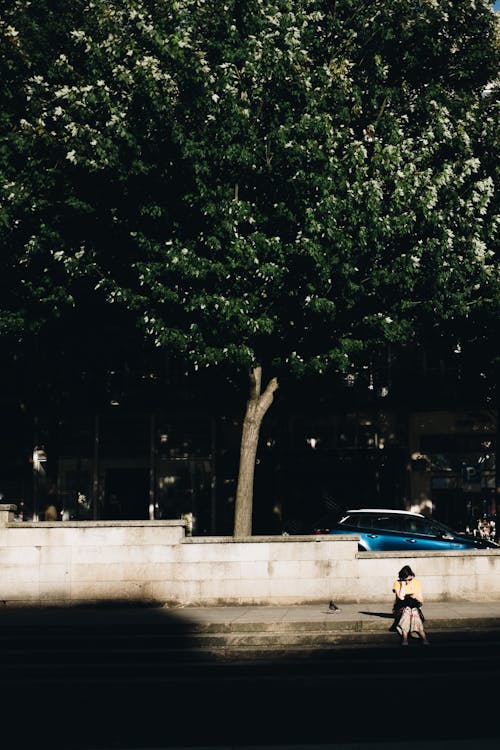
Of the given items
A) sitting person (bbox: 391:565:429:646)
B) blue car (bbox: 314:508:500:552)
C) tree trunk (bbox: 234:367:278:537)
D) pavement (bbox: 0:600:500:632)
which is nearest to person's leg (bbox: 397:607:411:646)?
sitting person (bbox: 391:565:429:646)

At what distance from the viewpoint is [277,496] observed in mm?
34500

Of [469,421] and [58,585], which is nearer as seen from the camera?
[58,585]

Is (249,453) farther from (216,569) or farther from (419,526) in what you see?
(419,526)

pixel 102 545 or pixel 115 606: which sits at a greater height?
pixel 102 545

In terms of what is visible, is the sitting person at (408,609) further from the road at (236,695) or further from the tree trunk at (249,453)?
the tree trunk at (249,453)

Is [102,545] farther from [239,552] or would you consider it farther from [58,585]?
[239,552]

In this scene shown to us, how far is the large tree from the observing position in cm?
1859

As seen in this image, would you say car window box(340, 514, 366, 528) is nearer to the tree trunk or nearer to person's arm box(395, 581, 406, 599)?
the tree trunk

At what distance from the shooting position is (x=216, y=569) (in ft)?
64.5

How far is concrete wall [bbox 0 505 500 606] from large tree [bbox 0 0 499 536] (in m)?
1.78

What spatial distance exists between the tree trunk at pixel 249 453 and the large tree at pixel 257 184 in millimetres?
51

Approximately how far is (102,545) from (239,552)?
2.85m

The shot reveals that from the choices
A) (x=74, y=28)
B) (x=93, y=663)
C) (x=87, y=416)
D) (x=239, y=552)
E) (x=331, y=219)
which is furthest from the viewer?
(x=87, y=416)

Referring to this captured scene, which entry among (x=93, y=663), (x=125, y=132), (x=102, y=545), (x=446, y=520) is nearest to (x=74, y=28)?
(x=125, y=132)
